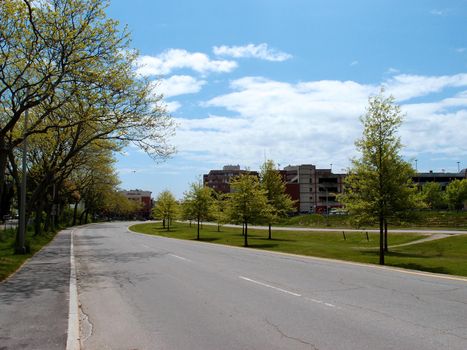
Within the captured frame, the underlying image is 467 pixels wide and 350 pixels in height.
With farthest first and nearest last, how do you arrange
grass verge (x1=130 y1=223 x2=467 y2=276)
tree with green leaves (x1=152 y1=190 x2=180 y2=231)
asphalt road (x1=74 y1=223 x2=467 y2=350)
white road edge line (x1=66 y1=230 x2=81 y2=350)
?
tree with green leaves (x1=152 y1=190 x2=180 y2=231), grass verge (x1=130 y1=223 x2=467 y2=276), asphalt road (x1=74 y1=223 x2=467 y2=350), white road edge line (x1=66 y1=230 x2=81 y2=350)

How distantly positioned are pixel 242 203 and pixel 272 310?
2792 centimetres

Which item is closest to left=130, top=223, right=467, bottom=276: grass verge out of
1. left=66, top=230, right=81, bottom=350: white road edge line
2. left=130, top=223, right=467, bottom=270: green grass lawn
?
left=130, top=223, right=467, bottom=270: green grass lawn

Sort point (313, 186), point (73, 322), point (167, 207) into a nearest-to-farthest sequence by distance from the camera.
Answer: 1. point (73, 322)
2. point (167, 207)
3. point (313, 186)

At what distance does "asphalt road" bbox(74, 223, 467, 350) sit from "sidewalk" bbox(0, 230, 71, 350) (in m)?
0.46

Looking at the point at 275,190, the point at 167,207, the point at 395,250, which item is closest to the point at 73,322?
the point at 395,250

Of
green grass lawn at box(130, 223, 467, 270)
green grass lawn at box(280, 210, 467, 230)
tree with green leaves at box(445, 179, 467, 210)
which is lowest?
green grass lawn at box(130, 223, 467, 270)

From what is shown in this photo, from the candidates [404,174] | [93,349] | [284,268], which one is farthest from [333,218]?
[93,349]

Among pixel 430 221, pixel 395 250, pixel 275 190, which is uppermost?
pixel 275 190

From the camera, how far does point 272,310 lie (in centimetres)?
873

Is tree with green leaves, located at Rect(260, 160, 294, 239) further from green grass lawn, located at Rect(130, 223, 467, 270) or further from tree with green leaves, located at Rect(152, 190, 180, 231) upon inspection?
tree with green leaves, located at Rect(152, 190, 180, 231)

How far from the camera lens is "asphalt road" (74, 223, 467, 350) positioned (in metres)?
6.61

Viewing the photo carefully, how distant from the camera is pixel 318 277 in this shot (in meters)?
13.7

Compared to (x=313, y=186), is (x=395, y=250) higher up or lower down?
lower down

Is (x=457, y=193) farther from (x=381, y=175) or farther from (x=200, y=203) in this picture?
(x=381, y=175)
